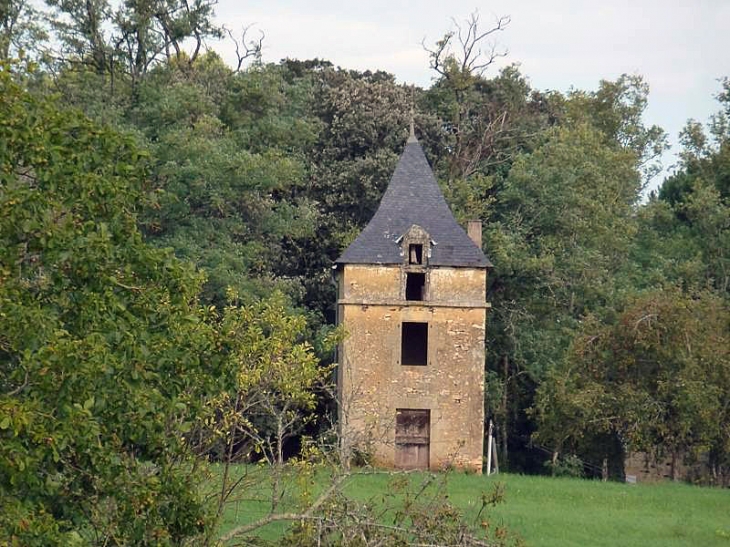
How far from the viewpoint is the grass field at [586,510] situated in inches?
933

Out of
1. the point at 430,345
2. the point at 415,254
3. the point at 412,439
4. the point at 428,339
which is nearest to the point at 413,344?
the point at 428,339

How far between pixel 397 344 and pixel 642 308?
6152mm

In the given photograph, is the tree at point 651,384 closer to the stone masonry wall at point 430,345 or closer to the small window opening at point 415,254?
the stone masonry wall at point 430,345

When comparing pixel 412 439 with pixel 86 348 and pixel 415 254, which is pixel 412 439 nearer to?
pixel 415 254

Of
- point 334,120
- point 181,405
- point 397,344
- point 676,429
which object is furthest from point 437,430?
point 181,405

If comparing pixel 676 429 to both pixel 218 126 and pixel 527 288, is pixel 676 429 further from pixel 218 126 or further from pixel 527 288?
pixel 218 126

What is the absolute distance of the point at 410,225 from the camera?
35.5m

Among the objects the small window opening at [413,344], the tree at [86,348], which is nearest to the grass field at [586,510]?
the small window opening at [413,344]

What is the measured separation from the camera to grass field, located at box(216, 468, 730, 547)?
23.7 metres

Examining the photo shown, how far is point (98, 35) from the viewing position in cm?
4059

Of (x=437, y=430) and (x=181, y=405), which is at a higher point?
(x=181, y=405)

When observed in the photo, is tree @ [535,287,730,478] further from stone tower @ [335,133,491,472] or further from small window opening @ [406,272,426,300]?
small window opening @ [406,272,426,300]

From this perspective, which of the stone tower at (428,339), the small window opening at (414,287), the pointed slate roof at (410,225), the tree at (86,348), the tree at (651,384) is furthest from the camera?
the small window opening at (414,287)

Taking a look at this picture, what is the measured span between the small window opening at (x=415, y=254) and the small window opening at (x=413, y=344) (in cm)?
301
